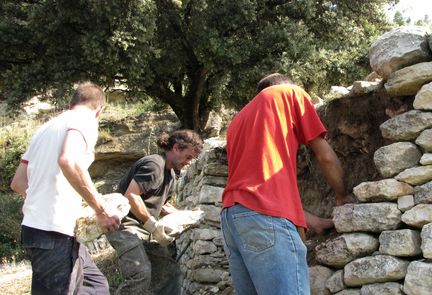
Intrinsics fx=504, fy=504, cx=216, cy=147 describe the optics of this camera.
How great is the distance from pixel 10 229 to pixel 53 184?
8.38 meters

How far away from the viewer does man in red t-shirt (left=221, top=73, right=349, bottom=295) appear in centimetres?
251

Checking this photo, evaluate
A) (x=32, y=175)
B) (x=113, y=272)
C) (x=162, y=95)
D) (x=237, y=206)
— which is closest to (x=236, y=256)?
(x=237, y=206)

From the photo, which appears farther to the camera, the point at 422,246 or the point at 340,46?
the point at 340,46

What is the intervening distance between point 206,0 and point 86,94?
9308 mm

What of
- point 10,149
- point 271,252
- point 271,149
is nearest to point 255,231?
point 271,252

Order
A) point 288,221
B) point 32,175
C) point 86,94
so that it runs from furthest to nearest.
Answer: point 86,94, point 32,175, point 288,221

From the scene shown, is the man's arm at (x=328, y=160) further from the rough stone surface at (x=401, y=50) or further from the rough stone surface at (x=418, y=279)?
the rough stone surface at (x=401, y=50)

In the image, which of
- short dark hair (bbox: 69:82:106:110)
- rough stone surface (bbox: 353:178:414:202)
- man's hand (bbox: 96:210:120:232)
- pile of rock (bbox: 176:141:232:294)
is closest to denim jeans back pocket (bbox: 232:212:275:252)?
man's hand (bbox: 96:210:120:232)

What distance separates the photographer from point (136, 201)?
4.03 metres

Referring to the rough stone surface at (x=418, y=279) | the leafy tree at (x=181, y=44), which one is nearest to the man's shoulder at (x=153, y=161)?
the rough stone surface at (x=418, y=279)

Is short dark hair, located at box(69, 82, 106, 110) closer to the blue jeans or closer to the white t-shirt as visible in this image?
the white t-shirt

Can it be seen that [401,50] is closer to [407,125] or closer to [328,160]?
[407,125]

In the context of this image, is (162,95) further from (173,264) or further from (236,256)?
(236,256)

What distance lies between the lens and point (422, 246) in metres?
2.92
